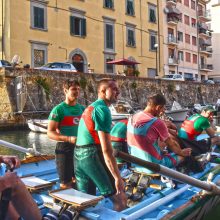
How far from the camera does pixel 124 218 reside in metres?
3.76

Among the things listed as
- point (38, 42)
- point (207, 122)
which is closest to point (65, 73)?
point (38, 42)

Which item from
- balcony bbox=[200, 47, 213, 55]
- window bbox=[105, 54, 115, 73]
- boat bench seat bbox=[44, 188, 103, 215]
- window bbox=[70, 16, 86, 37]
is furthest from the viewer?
balcony bbox=[200, 47, 213, 55]

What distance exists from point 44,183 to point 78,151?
1.24 metres

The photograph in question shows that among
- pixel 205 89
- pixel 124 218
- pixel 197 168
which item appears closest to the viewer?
pixel 124 218

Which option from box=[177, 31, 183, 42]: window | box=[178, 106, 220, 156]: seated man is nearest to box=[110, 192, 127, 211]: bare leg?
box=[178, 106, 220, 156]: seated man

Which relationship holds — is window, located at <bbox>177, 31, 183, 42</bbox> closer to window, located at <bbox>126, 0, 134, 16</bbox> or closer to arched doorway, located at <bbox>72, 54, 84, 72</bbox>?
window, located at <bbox>126, 0, 134, 16</bbox>

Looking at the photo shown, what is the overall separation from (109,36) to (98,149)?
30704mm

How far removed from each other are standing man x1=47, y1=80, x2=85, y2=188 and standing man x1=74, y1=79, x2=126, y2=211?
824 millimetres

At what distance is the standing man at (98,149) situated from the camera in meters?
3.66

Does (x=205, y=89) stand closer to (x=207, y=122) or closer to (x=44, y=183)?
(x=207, y=122)

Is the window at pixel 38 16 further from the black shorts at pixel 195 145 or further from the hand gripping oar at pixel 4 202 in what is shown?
the hand gripping oar at pixel 4 202

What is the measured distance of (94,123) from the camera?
3.72 meters

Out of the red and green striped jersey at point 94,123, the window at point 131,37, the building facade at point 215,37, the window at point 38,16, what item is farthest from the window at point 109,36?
the red and green striped jersey at point 94,123

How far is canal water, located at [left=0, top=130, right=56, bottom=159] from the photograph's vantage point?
47.3ft
